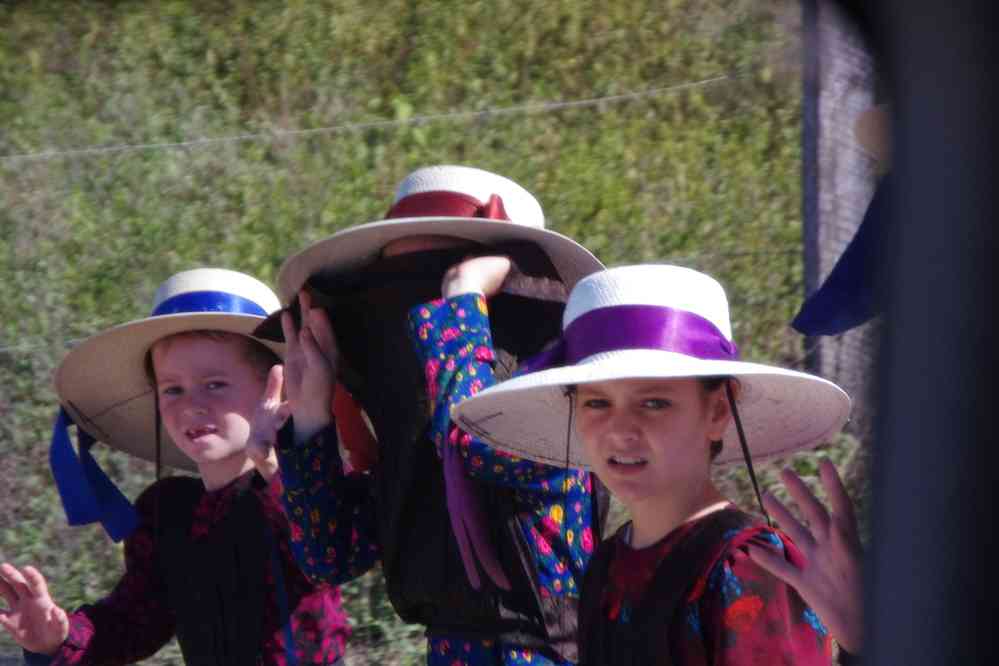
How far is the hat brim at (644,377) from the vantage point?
2674mm

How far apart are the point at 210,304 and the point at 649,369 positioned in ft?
4.77

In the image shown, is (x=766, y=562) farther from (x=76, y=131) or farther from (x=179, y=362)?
(x=76, y=131)

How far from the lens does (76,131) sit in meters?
7.32

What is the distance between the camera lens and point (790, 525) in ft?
7.39

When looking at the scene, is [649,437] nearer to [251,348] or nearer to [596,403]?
[596,403]

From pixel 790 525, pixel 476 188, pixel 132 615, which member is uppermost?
pixel 476 188

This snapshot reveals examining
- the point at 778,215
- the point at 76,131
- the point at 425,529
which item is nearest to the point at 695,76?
the point at 778,215

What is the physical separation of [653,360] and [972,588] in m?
1.12

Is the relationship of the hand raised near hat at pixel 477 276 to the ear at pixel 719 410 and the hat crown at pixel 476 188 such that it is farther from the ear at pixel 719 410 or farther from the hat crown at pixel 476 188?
the ear at pixel 719 410

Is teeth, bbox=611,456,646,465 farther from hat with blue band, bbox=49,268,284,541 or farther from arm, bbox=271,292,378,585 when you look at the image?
hat with blue band, bbox=49,268,284,541

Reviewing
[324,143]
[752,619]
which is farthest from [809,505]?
[324,143]

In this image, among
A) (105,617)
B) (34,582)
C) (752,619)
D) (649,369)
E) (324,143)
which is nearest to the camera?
(752,619)

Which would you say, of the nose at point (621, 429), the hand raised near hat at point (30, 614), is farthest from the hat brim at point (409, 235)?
the hand raised near hat at point (30, 614)

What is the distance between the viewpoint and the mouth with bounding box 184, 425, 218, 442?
370 cm
